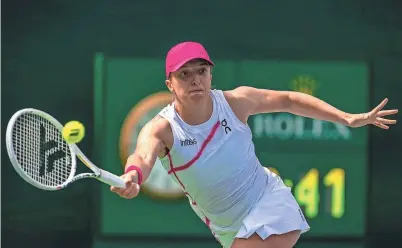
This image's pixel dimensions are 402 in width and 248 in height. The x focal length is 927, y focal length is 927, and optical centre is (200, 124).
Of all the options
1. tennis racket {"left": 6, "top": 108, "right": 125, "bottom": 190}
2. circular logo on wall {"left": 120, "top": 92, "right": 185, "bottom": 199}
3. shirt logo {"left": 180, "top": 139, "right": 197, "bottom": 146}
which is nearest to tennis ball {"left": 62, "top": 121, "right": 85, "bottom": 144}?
tennis racket {"left": 6, "top": 108, "right": 125, "bottom": 190}

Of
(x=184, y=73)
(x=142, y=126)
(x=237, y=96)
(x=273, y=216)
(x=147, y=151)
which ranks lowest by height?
(x=273, y=216)

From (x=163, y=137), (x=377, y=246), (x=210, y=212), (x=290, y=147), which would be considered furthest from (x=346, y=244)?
(x=163, y=137)

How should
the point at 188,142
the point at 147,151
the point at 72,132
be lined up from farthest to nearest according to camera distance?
the point at 188,142 → the point at 147,151 → the point at 72,132

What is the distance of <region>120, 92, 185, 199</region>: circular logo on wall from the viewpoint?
650 centimetres

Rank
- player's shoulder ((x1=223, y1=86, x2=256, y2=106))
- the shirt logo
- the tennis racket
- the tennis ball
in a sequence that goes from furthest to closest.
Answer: player's shoulder ((x1=223, y1=86, x2=256, y2=106)), the shirt logo, the tennis racket, the tennis ball

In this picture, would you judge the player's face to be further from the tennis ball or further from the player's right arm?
the tennis ball

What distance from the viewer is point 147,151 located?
12.8 feet

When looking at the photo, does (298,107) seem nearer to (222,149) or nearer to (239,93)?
(239,93)

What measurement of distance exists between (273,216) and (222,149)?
0.39 metres

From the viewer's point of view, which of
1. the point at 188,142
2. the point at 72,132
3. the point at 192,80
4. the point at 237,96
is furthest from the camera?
the point at 237,96

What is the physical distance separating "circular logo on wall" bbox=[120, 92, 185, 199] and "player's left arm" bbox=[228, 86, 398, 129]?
214cm

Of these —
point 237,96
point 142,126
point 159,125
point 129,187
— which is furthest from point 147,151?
point 142,126

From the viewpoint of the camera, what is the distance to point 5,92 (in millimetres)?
6660

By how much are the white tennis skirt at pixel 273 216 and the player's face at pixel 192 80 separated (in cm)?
61
